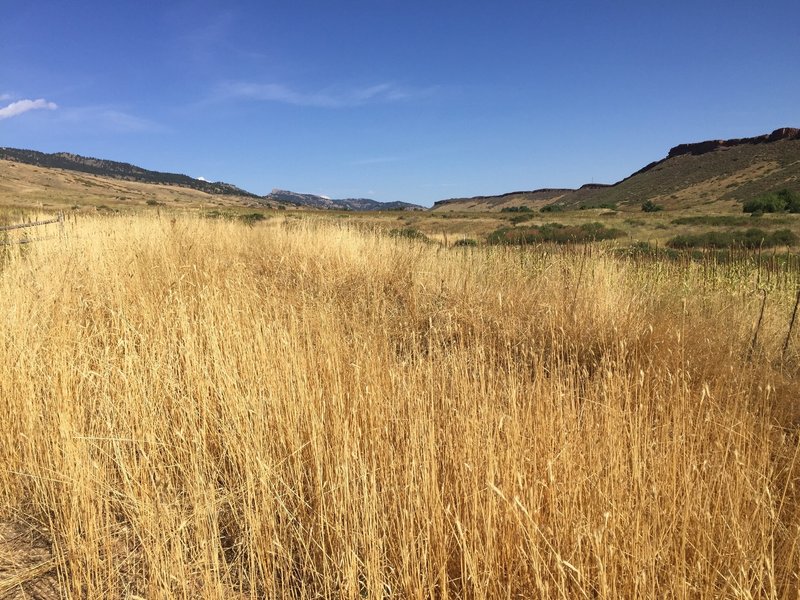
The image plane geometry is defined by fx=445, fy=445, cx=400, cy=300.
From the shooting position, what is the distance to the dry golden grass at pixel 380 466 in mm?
1402

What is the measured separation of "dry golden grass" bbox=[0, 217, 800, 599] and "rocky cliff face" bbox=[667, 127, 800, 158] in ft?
296

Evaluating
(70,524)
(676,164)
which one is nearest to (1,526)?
(70,524)

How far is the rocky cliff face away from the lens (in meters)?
75.8

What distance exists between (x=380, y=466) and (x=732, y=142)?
111 m

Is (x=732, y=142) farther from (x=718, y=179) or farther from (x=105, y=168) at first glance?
(x=105, y=168)

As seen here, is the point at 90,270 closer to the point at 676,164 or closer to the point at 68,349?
the point at 68,349

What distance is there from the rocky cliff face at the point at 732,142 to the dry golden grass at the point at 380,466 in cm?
9018

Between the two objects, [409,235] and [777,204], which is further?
[777,204]

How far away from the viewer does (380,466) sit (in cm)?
190

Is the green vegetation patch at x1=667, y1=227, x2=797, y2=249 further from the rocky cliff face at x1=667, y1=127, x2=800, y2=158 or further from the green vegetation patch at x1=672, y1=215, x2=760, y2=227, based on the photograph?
the rocky cliff face at x1=667, y1=127, x2=800, y2=158

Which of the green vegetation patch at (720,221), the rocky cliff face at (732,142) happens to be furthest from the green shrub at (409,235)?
the rocky cliff face at (732,142)

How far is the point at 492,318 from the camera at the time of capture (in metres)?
4.68

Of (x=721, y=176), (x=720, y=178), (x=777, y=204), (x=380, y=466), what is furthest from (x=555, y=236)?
(x=721, y=176)

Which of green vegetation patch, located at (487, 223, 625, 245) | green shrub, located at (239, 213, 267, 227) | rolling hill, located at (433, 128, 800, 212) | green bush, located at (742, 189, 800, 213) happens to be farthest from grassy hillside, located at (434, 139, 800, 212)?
green shrub, located at (239, 213, 267, 227)
